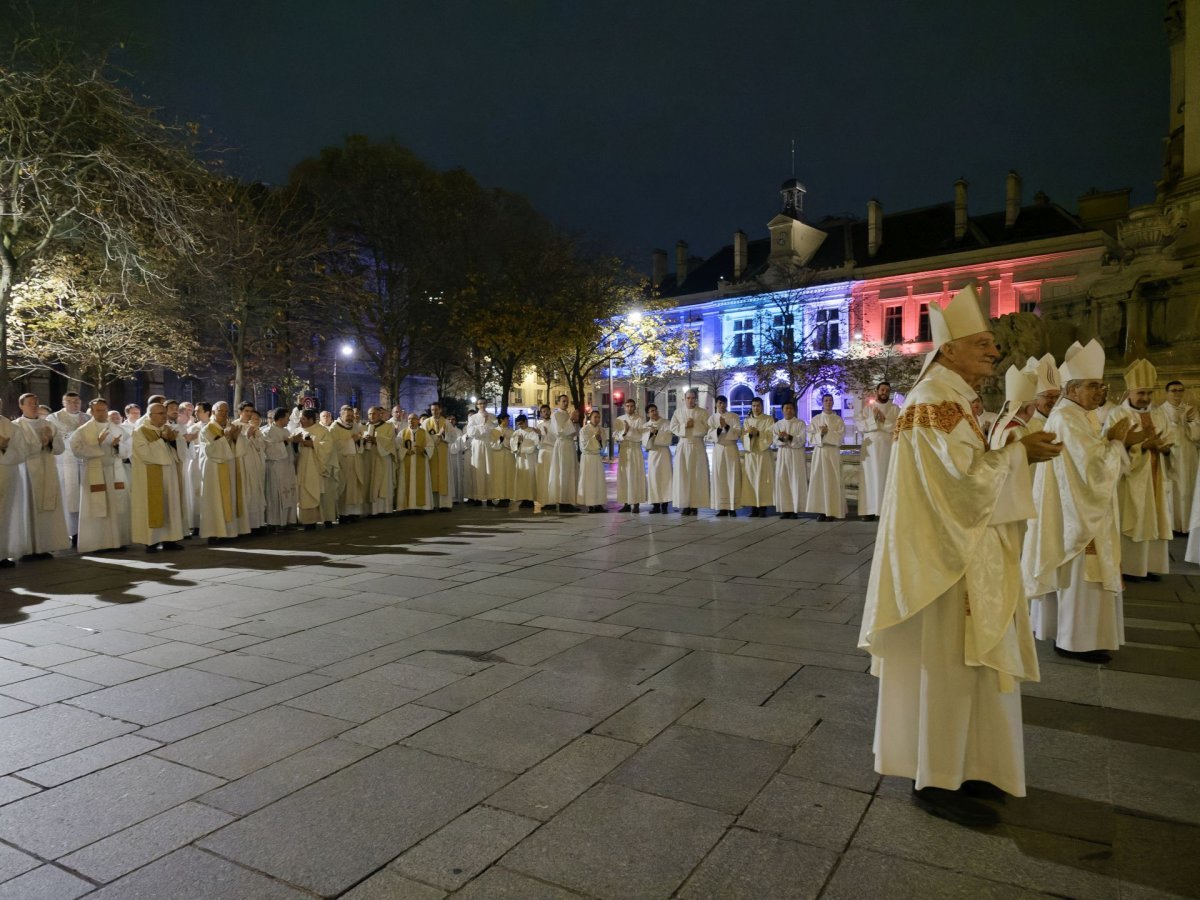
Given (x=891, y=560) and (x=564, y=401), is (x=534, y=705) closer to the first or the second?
(x=891, y=560)

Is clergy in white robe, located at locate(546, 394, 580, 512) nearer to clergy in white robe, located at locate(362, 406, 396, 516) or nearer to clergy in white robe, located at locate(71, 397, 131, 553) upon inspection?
clergy in white robe, located at locate(362, 406, 396, 516)

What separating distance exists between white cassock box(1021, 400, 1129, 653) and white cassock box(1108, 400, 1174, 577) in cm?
233

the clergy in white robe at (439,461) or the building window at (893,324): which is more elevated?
the building window at (893,324)

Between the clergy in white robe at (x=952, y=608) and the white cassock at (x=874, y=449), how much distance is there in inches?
384

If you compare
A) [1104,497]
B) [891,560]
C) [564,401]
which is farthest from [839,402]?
[891,560]

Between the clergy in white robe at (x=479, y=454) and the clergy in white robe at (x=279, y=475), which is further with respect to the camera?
the clergy in white robe at (x=479, y=454)

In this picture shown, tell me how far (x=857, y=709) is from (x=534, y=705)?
1.85 m

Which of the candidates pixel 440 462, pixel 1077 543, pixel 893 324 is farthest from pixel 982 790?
pixel 893 324

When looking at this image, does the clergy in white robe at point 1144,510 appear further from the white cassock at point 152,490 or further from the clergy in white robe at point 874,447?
the white cassock at point 152,490

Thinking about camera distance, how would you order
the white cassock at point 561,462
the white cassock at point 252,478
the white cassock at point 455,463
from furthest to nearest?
1. the white cassock at point 455,463
2. the white cassock at point 561,462
3. the white cassock at point 252,478

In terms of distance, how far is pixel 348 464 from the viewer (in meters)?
14.3

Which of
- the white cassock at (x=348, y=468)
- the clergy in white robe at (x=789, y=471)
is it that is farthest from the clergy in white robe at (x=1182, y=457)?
the white cassock at (x=348, y=468)

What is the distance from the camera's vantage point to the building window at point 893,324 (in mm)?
39562

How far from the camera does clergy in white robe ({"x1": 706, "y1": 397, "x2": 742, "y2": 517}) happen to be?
1380 centimetres
